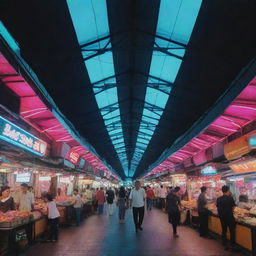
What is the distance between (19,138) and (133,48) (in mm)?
5649

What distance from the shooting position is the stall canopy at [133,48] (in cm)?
804

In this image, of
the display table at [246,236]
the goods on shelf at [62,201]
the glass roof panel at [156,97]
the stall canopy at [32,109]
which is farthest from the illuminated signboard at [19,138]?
the glass roof panel at [156,97]

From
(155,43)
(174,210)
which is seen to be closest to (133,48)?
(155,43)

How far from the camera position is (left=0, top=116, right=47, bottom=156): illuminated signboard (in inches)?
234

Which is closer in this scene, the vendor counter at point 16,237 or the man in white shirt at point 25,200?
the vendor counter at point 16,237

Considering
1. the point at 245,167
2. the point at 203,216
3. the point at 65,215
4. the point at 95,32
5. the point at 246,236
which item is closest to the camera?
the point at 246,236

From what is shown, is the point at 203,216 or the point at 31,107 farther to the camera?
A: the point at 203,216

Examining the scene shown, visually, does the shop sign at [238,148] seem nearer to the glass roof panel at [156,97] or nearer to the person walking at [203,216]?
the person walking at [203,216]

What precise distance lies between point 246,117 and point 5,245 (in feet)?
23.1

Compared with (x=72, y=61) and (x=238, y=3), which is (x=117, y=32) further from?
(x=238, y=3)

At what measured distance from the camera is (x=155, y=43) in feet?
32.4

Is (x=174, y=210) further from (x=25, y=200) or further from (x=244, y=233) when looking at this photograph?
(x=25, y=200)

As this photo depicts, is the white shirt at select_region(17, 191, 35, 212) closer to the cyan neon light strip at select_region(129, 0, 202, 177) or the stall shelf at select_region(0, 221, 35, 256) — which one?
the stall shelf at select_region(0, 221, 35, 256)

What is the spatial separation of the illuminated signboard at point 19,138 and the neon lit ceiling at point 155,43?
12.7 feet
